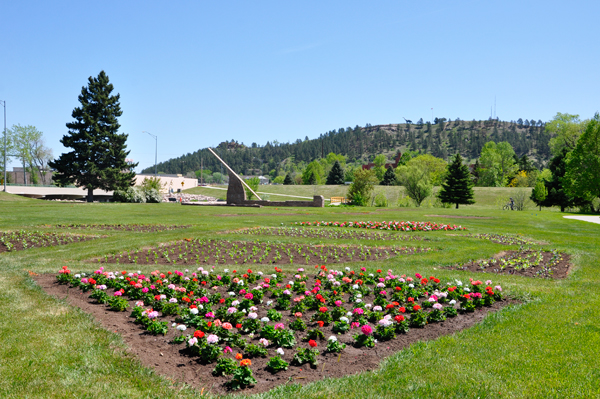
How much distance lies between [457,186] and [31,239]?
46.5 meters

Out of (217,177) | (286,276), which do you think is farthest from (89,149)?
(217,177)

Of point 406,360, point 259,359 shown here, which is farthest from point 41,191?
point 406,360

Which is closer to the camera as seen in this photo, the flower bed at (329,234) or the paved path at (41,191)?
the flower bed at (329,234)

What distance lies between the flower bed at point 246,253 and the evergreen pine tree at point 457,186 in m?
40.6

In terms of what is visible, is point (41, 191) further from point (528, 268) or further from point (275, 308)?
point (528, 268)

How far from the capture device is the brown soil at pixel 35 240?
1051 centimetres

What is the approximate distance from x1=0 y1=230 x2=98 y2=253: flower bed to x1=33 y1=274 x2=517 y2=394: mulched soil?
668 cm

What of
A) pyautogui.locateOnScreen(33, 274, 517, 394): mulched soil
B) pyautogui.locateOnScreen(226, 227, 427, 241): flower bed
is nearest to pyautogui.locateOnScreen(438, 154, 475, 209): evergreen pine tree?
pyautogui.locateOnScreen(226, 227, 427, 241): flower bed

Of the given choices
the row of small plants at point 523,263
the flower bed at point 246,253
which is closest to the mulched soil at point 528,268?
the row of small plants at point 523,263

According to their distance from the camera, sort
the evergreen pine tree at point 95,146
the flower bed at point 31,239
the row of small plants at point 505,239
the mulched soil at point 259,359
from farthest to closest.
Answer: the evergreen pine tree at point 95,146 < the row of small plants at point 505,239 < the flower bed at point 31,239 < the mulched soil at point 259,359

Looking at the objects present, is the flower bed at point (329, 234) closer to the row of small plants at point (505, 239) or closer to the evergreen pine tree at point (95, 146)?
the row of small plants at point (505, 239)

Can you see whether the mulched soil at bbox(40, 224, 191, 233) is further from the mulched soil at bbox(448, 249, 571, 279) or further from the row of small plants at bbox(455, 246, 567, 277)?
the row of small plants at bbox(455, 246, 567, 277)

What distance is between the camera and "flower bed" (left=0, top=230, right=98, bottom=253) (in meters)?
10.5

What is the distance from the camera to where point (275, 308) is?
5641 millimetres
